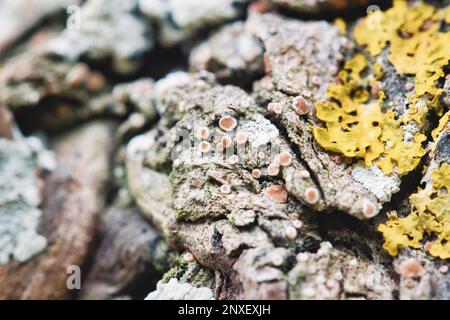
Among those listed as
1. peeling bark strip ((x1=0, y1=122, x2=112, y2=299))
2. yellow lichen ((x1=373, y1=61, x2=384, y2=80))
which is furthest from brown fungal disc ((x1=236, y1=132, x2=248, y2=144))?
peeling bark strip ((x1=0, y1=122, x2=112, y2=299))

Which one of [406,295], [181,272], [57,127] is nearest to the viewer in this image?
[406,295]

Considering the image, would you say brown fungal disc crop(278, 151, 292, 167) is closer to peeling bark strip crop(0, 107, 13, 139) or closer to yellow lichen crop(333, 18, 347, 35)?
yellow lichen crop(333, 18, 347, 35)

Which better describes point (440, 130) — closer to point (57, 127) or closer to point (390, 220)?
point (390, 220)

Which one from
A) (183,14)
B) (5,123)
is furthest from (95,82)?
(183,14)
